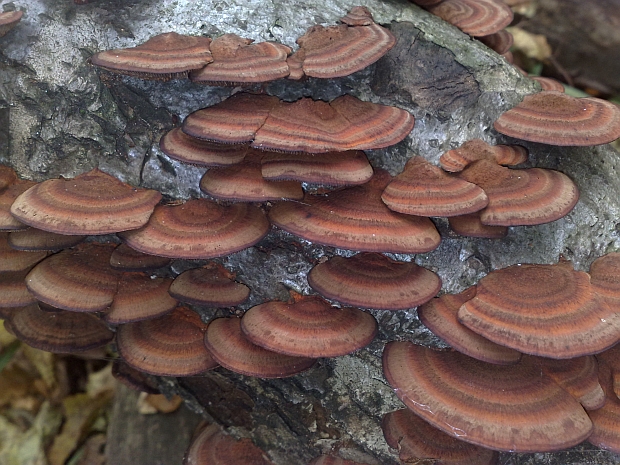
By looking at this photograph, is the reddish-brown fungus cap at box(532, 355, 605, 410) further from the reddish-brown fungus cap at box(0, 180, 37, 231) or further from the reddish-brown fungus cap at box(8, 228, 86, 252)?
the reddish-brown fungus cap at box(0, 180, 37, 231)

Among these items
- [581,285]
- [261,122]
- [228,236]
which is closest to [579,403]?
[581,285]

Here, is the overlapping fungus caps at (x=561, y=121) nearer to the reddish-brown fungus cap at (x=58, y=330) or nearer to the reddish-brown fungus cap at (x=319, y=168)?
the reddish-brown fungus cap at (x=319, y=168)

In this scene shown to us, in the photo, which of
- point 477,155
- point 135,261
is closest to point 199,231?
point 135,261

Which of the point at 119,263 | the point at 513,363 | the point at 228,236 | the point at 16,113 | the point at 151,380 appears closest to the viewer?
the point at 513,363

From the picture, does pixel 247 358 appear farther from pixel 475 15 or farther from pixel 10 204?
pixel 475 15

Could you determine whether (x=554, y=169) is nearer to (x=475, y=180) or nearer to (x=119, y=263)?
(x=475, y=180)

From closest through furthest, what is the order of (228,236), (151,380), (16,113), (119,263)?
(228,236) < (119,263) < (16,113) < (151,380)

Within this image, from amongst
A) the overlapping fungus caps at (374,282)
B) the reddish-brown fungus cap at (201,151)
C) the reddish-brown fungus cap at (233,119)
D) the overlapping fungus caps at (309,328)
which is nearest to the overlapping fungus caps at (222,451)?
the overlapping fungus caps at (309,328)
